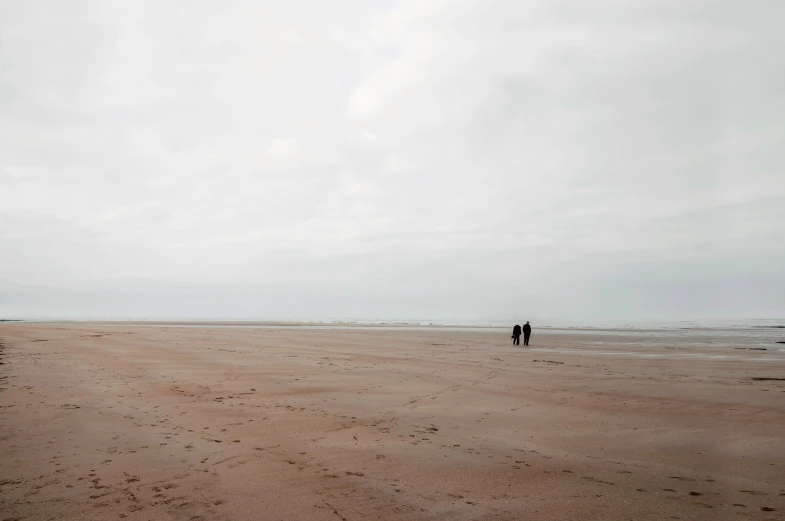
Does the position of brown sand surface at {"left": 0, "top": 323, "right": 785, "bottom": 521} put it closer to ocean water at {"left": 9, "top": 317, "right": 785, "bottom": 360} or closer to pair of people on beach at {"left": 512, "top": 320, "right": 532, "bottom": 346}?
ocean water at {"left": 9, "top": 317, "right": 785, "bottom": 360}

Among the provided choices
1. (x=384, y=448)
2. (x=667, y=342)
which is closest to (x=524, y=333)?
(x=667, y=342)

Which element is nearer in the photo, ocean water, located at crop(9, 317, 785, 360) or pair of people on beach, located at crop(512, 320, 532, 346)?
ocean water, located at crop(9, 317, 785, 360)

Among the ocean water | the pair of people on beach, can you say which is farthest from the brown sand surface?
the pair of people on beach

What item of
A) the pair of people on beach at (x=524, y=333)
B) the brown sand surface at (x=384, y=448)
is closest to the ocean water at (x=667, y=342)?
the pair of people on beach at (x=524, y=333)

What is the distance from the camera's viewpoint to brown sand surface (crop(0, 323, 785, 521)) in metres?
5.04

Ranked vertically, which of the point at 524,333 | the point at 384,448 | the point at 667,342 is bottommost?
the point at 667,342

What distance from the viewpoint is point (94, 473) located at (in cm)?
587

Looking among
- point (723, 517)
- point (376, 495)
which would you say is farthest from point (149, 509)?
point (723, 517)

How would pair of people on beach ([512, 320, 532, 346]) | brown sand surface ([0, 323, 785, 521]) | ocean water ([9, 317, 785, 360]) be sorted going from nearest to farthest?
1. brown sand surface ([0, 323, 785, 521])
2. ocean water ([9, 317, 785, 360])
3. pair of people on beach ([512, 320, 532, 346])

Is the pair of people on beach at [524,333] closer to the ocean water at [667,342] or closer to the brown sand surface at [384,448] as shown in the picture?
the ocean water at [667,342]

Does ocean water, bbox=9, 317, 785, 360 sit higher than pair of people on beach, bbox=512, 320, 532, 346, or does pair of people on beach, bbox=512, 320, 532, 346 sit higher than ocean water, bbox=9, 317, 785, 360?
pair of people on beach, bbox=512, 320, 532, 346

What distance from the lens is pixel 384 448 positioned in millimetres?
7160

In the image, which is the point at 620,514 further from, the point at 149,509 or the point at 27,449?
the point at 27,449

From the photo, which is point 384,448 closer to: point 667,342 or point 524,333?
point 524,333
